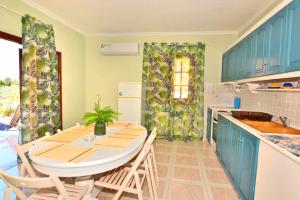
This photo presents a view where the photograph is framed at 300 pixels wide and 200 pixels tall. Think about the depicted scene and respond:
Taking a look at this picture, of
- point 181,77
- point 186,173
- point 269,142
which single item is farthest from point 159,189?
point 181,77

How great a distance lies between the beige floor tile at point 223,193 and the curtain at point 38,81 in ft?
9.17

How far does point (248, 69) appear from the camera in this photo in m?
2.54

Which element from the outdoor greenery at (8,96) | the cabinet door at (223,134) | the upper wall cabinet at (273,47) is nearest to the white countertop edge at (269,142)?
the cabinet door at (223,134)

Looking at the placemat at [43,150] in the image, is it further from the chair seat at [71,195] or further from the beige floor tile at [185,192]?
the beige floor tile at [185,192]

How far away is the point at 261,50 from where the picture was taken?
2.15 meters

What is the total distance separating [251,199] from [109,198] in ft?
4.90

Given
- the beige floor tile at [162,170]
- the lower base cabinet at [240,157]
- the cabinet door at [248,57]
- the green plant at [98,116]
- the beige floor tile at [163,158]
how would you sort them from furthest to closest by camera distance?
1. the beige floor tile at [163,158]
2. the beige floor tile at [162,170]
3. the cabinet door at [248,57]
4. the green plant at [98,116]
5. the lower base cabinet at [240,157]

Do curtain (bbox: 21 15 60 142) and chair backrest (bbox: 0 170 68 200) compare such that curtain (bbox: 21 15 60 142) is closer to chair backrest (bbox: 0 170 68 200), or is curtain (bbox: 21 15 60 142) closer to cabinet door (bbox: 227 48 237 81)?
chair backrest (bbox: 0 170 68 200)

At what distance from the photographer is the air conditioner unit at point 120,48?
4281 mm

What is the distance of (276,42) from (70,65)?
12.5 ft

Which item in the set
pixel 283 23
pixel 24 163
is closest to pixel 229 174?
pixel 283 23

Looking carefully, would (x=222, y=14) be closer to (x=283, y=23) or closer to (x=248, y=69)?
(x=248, y=69)

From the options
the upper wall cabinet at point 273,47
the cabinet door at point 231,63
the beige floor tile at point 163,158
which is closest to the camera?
the upper wall cabinet at point 273,47

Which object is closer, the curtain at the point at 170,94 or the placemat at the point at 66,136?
the placemat at the point at 66,136
